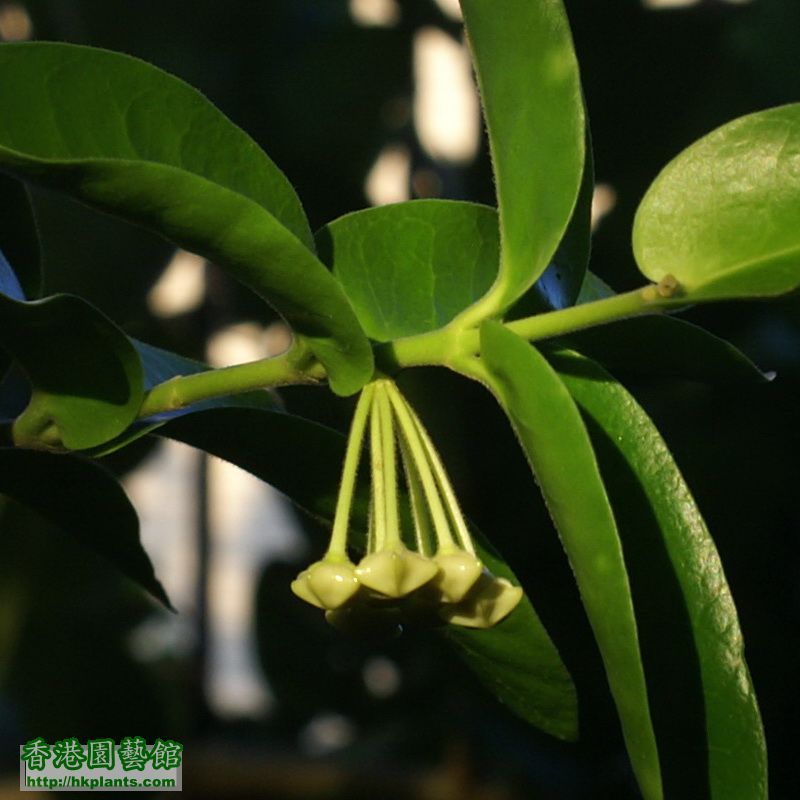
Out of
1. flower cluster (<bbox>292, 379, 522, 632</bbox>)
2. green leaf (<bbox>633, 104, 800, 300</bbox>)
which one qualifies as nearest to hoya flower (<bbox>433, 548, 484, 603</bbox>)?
flower cluster (<bbox>292, 379, 522, 632</bbox>)

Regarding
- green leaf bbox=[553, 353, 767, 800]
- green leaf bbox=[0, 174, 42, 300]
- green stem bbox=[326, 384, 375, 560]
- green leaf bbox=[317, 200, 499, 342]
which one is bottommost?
green leaf bbox=[553, 353, 767, 800]

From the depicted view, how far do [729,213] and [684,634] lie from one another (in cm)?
14

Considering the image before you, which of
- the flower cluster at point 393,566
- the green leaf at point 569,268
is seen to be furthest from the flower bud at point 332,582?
the green leaf at point 569,268

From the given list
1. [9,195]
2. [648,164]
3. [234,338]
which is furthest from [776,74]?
[9,195]

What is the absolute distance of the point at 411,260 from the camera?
50 centimetres

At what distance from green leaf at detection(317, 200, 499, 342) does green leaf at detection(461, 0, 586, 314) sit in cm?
7

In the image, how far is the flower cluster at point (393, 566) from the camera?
0.40 metres

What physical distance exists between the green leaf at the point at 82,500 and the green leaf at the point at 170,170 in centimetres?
16

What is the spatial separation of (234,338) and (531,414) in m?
1.13

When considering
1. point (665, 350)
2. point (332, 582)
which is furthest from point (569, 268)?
point (332, 582)

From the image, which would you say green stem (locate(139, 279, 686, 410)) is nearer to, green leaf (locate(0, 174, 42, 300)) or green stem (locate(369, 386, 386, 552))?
green stem (locate(369, 386, 386, 552))

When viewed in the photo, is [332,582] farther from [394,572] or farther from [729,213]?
[729,213]

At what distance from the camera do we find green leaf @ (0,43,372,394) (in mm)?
378

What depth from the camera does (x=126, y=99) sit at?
432mm
